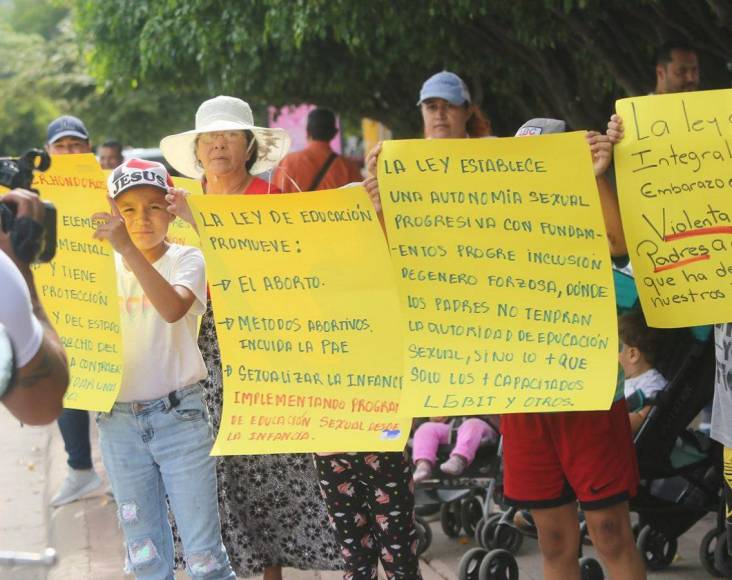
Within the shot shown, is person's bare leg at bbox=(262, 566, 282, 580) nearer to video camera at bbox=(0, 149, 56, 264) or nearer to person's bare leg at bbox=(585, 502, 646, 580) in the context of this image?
person's bare leg at bbox=(585, 502, 646, 580)

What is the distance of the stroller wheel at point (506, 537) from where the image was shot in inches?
211

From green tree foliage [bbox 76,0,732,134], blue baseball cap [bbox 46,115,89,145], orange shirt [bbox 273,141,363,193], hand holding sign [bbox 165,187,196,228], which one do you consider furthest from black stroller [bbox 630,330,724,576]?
orange shirt [bbox 273,141,363,193]

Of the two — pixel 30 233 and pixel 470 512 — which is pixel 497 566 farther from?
pixel 30 233

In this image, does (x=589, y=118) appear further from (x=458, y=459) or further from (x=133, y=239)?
(x=133, y=239)

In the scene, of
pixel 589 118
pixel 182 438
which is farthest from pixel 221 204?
pixel 589 118

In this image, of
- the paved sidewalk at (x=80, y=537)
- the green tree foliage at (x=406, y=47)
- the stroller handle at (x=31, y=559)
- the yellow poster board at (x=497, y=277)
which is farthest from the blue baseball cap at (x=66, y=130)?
the stroller handle at (x=31, y=559)

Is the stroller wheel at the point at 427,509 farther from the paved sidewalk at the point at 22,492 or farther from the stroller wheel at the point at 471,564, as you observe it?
the paved sidewalk at the point at 22,492

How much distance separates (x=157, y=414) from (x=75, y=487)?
11.0 ft

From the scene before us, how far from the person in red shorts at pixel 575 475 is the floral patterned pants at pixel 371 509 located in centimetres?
38

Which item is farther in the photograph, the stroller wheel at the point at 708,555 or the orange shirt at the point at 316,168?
the orange shirt at the point at 316,168

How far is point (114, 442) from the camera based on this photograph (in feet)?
14.2

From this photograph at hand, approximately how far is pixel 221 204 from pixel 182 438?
84 cm

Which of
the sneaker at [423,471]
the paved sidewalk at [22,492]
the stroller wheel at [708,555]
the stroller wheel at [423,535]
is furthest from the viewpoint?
the paved sidewalk at [22,492]

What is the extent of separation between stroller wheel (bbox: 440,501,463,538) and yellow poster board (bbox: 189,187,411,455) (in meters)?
2.30
